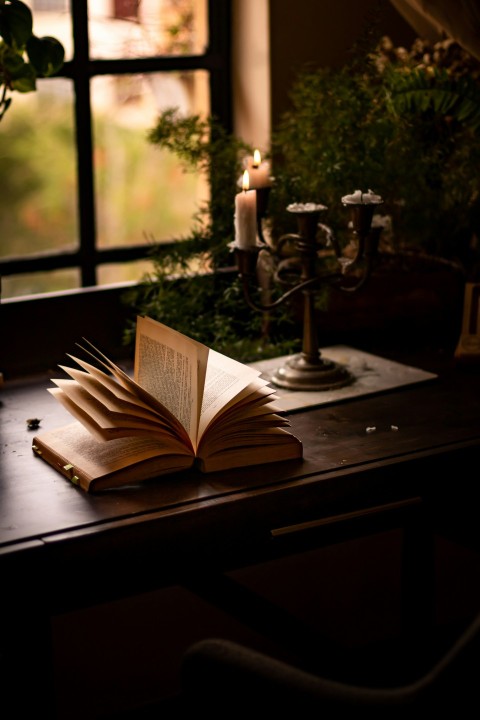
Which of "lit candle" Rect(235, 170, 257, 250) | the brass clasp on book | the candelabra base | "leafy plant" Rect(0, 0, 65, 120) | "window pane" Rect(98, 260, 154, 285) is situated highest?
"leafy plant" Rect(0, 0, 65, 120)

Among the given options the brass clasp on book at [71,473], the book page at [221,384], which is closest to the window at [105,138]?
the book page at [221,384]

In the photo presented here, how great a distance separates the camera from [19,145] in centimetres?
304

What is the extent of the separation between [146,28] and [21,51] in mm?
652

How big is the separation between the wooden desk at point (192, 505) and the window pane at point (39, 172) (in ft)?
3.08

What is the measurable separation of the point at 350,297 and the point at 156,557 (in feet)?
3.33

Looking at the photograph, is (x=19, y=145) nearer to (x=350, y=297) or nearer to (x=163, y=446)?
(x=350, y=297)

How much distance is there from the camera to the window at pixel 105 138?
8.70 feet

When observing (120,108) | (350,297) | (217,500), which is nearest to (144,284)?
(350,297)

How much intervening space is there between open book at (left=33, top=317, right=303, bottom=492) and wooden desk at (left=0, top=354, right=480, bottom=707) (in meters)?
0.03

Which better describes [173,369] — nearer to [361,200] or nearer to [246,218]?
[246,218]

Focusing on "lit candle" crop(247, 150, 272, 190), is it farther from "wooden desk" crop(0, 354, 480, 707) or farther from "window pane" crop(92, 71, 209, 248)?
"window pane" crop(92, 71, 209, 248)

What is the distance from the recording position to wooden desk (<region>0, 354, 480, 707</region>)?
150 centimetres

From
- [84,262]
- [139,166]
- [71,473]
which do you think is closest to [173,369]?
[71,473]

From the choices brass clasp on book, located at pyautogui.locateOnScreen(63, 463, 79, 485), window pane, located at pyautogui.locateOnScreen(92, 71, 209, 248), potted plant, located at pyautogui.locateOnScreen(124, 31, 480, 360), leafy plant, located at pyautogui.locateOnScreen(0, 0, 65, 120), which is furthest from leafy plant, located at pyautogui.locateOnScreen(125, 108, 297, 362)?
brass clasp on book, located at pyautogui.locateOnScreen(63, 463, 79, 485)
